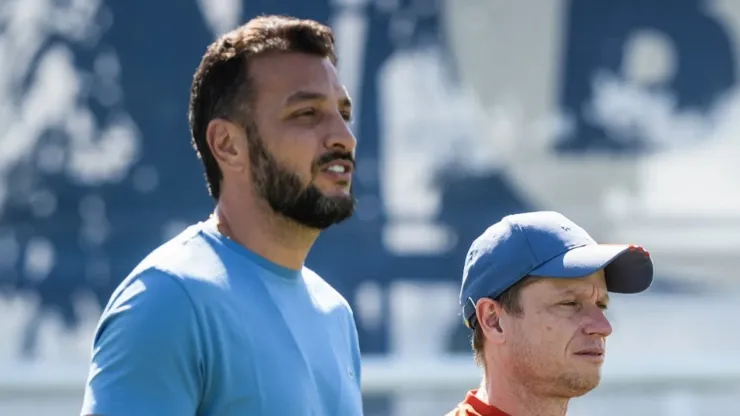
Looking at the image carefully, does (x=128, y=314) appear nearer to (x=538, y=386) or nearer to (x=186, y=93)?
(x=538, y=386)

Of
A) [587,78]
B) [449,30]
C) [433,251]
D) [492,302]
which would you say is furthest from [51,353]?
[492,302]

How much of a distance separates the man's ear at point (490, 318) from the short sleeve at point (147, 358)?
0.52 m

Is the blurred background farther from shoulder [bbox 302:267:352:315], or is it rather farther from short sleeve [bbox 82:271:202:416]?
short sleeve [bbox 82:271:202:416]

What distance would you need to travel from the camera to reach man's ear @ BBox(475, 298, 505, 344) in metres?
2.01

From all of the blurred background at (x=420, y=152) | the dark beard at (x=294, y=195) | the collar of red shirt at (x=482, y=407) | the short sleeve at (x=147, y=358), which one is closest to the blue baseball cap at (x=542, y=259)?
the collar of red shirt at (x=482, y=407)

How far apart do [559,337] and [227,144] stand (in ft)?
1.85

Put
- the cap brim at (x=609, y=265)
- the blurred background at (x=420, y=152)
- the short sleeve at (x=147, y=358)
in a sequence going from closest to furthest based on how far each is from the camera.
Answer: the short sleeve at (x=147, y=358), the cap brim at (x=609, y=265), the blurred background at (x=420, y=152)

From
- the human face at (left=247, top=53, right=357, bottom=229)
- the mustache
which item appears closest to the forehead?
the human face at (left=247, top=53, right=357, bottom=229)

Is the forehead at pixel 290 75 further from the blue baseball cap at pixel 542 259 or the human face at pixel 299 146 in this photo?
the blue baseball cap at pixel 542 259

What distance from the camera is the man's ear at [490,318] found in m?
2.01

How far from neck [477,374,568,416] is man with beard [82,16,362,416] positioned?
216mm

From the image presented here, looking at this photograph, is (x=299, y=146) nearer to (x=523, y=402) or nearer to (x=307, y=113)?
(x=307, y=113)

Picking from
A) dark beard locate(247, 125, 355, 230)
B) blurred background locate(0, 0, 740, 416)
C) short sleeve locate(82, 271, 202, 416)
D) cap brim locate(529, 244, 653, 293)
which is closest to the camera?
short sleeve locate(82, 271, 202, 416)

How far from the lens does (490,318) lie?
6.66 feet
